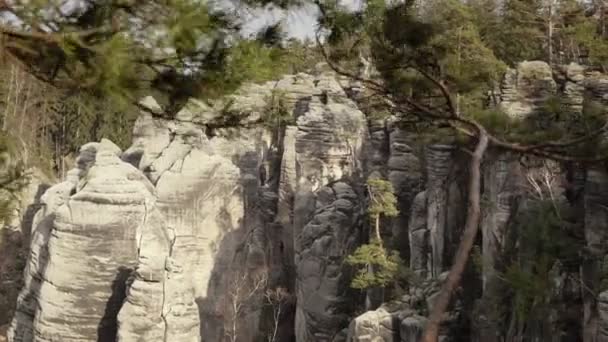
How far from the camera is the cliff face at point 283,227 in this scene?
8.95 meters

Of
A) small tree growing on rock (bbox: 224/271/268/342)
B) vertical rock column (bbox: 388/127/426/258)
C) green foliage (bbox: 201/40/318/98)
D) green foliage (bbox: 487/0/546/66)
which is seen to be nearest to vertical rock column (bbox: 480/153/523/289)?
vertical rock column (bbox: 388/127/426/258)

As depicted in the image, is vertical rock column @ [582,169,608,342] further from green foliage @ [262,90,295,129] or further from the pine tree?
green foliage @ [262,90,295,129]

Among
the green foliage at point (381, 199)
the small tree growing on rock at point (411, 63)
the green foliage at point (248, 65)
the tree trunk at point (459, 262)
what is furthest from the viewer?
the green foliage at point (381, 199)

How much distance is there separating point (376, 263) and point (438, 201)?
1.61 meters

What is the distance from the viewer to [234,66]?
3.82m

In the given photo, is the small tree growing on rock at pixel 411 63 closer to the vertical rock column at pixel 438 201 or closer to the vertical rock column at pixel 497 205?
the vertical rock column at pixel 497 205

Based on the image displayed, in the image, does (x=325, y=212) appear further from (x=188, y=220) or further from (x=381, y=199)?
(x=188, y=220)

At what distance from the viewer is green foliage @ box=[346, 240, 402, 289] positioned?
10577 mm

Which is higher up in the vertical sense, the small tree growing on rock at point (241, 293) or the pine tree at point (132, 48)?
the pine tree at point (132, 48)

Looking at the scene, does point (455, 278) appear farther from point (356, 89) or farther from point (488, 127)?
point (356, 89)

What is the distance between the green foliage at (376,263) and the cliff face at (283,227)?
15.0 inches

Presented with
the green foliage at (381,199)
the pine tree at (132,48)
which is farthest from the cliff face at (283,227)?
the green foliage at (381,199)

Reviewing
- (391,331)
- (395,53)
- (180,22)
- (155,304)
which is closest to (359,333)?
(391,331)

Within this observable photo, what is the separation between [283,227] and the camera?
14953mm
